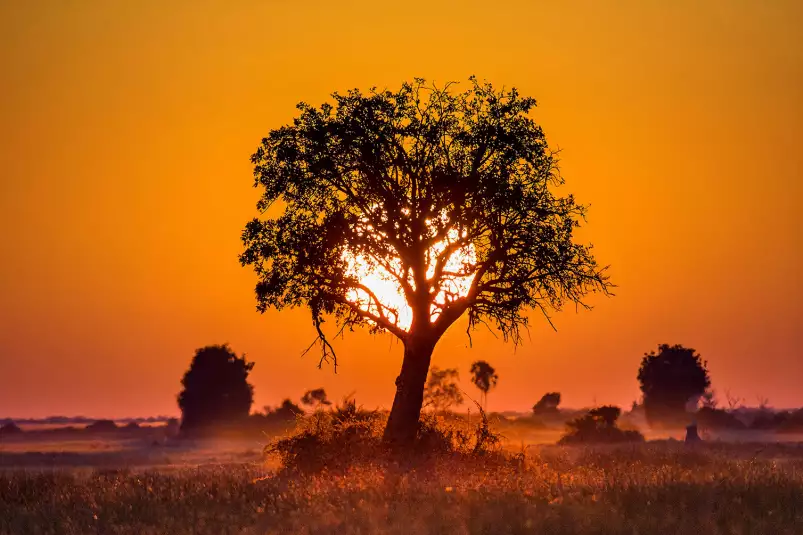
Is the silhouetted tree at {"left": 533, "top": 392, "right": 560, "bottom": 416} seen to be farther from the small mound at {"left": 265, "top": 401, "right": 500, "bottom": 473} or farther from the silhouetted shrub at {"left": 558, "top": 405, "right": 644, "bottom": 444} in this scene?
the small mound at {"left": 265, "top": 401, "right": 500, "bottom": 473}

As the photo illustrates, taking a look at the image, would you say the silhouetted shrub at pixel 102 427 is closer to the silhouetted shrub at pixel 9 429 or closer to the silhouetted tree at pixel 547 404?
the silhouetted shrub at pixel 9 429

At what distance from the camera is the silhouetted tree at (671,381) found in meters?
102

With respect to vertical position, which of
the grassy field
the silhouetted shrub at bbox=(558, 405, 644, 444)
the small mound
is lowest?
the grassy field

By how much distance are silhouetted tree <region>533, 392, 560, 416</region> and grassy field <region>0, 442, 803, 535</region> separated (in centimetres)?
11209

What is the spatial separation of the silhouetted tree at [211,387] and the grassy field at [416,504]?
2860 inches

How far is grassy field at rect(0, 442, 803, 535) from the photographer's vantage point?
2038cm

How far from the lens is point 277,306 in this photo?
35.9 meters

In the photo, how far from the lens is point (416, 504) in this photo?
22156mm

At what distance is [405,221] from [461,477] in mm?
9858

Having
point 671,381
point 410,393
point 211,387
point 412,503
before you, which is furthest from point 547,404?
point 412,503

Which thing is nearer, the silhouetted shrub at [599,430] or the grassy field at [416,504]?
the grassy field at [416,504]

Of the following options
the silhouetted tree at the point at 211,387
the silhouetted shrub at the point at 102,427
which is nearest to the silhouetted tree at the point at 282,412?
the silhouetted tree at the point at 211,387

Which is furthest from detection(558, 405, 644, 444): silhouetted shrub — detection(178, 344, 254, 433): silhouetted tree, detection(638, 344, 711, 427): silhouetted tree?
detection(178, 344, 254, 433): silhouetted tree

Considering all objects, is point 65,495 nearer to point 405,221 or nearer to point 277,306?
point 277,306
